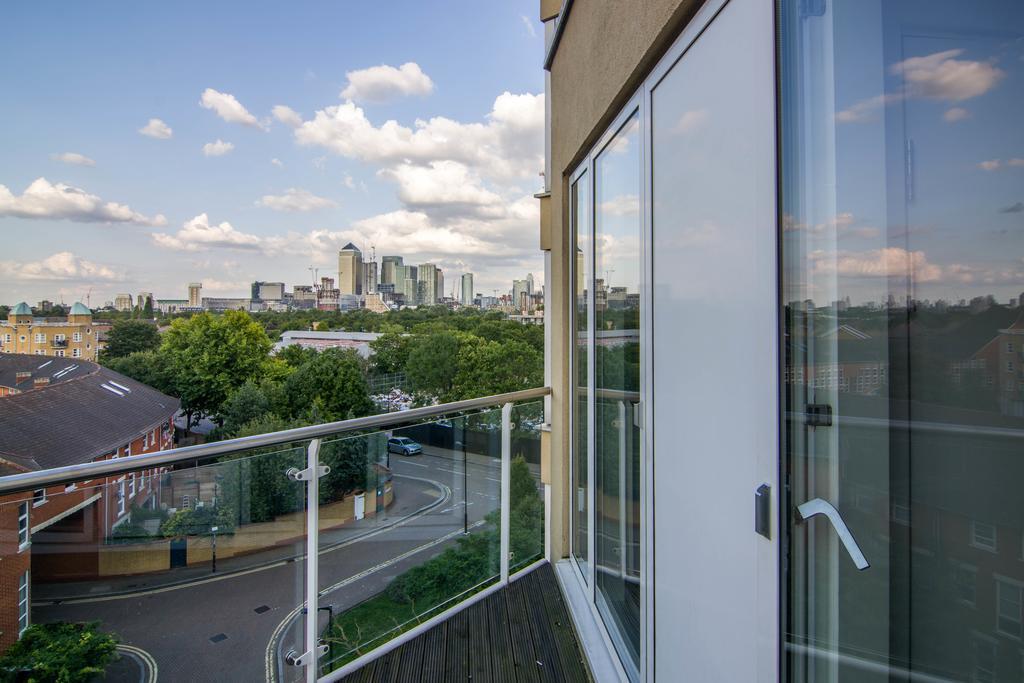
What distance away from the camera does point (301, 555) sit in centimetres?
201

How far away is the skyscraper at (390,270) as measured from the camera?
27.7m

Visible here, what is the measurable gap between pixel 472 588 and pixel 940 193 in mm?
2675

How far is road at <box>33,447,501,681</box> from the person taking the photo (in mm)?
1659

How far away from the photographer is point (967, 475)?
0.59 meters

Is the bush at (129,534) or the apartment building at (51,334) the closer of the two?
the bush at (129,534)

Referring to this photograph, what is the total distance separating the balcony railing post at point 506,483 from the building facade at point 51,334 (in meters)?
8.35

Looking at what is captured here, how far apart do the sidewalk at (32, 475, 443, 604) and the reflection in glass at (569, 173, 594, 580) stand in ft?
2.34

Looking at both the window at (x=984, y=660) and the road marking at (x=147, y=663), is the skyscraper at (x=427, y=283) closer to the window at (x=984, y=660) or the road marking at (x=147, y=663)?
the road marking at (x=147, y=663)

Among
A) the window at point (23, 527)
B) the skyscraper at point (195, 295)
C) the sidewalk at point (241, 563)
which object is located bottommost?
the sidewalk at point (241, 563)

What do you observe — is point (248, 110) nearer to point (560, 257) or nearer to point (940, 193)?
point (560, 257)

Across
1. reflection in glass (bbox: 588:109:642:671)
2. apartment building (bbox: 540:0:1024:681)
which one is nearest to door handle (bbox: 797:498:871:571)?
apartment building (bbox: 540:0:1024:681)

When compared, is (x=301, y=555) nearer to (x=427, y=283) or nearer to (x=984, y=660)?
(x=984, y=660)

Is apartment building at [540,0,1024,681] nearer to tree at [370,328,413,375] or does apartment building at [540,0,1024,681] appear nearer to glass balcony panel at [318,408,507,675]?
glass balcony panel at [318,408,507,675]

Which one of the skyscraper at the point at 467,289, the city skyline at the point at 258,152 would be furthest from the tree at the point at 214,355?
the skyscraper at the point at 467,289
